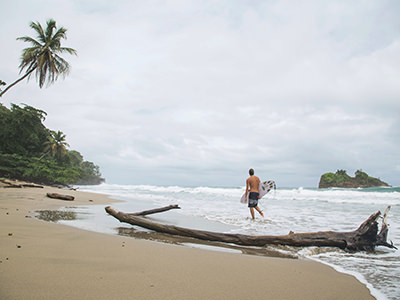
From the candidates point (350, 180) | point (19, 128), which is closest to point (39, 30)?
point (19, 128)

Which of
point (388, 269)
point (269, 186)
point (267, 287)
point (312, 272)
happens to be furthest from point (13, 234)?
point (269, 186)

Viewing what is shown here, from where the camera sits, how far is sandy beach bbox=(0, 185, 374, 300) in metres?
1.95

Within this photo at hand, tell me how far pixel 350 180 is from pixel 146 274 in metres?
74.6

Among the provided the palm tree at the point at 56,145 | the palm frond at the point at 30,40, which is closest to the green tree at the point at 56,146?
the palm tree at the point at 56,145

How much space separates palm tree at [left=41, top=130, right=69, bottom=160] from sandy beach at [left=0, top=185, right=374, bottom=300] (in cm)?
3332

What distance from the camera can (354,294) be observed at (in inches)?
91.3

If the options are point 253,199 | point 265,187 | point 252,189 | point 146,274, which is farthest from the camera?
point 265,187

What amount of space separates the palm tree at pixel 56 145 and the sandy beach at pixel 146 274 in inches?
1312

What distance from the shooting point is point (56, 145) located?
115ft

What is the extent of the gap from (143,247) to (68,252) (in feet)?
3.19

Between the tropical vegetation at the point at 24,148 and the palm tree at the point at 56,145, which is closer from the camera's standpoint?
the tropical vegetation at the point at 24,148

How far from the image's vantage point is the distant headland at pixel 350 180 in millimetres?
62878

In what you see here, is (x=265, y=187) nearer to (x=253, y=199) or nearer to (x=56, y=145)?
(x=253, y=199)

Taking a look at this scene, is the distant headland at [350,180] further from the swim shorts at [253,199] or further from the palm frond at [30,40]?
the palm frond at [30,40]
